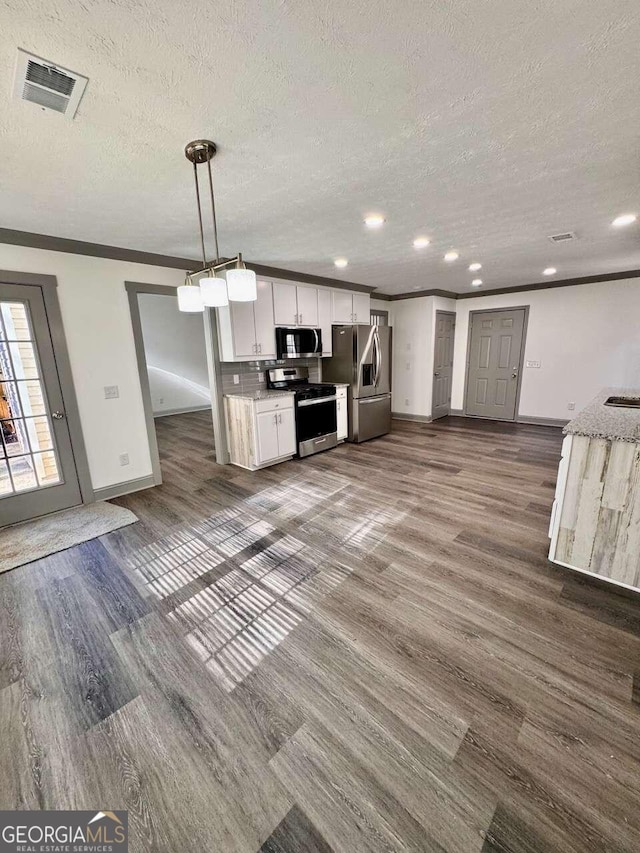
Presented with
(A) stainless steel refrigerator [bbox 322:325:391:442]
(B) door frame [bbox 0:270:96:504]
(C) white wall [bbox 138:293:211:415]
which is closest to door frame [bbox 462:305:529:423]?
(A) stainless steel refrigerator [bbox 322:325:391:442]

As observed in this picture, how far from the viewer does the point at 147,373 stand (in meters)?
4.03

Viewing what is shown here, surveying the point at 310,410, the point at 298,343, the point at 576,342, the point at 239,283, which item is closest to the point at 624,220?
the point at 576,342

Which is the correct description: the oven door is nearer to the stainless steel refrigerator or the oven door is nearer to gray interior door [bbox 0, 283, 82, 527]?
the stainless steel refrigerator

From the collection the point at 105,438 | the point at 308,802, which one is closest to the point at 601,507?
the point at 308,802

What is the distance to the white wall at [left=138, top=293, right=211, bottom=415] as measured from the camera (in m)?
7.37

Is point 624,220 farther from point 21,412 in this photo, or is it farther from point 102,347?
point 21,412

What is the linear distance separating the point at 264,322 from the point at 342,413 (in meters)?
1.85

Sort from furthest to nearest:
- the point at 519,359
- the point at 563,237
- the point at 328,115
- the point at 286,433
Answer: the point at 519,359 → the point at 286,433 → the point at 563,237 → the point at 328,115

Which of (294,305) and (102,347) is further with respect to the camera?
(294,305)

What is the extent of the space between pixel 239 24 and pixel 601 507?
3026mm

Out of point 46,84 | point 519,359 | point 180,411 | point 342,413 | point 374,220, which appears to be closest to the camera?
point 46,84

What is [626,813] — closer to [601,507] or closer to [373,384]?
[601,507]

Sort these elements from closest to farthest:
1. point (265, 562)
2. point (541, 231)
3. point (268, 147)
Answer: point (268, 147), point (265, 562), point (541, 231)

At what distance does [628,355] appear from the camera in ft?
17.3
